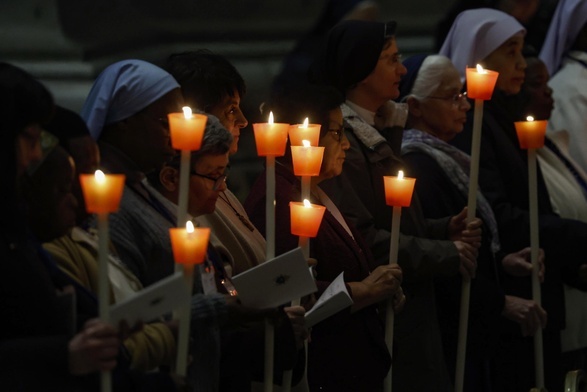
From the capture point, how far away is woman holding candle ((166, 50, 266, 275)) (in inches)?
156

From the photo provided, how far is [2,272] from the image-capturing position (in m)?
2.70

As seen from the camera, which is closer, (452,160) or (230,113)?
(230,113)

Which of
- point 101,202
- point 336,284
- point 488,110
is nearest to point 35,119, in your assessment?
point 101,202

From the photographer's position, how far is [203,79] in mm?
4078

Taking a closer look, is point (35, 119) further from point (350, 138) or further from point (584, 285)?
point (584, 285)

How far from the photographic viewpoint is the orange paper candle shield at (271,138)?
3504mm

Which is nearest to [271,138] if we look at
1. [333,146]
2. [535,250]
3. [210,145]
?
[210,145]

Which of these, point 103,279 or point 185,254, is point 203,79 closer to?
point 185,254

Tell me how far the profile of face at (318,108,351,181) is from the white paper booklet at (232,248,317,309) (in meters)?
0.78

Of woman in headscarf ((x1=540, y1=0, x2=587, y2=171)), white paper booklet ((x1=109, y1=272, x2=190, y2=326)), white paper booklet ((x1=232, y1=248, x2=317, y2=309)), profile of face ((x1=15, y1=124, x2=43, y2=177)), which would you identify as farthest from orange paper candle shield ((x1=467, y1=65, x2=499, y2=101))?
woman in headscarf ((x1=540, y1=0, x2=587, y2=171))

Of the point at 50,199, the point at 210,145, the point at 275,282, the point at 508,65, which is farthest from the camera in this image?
the point at 508,65

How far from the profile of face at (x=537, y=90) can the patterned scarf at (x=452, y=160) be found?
0.79 metres

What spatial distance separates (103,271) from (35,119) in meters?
0.34

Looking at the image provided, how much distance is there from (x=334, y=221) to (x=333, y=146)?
23 cm
